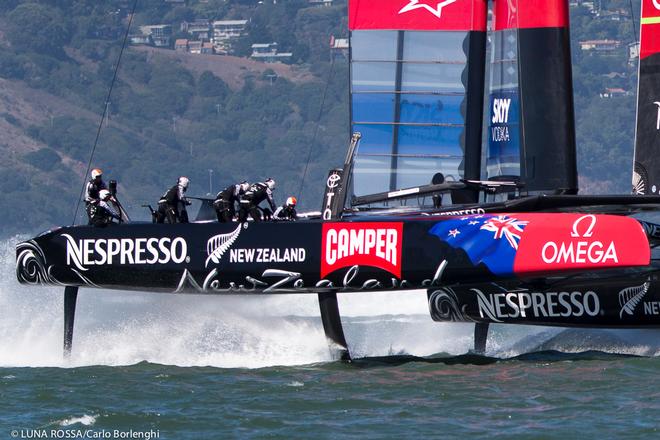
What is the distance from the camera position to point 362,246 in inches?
389

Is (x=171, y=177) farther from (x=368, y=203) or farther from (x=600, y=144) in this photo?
(x=368, y=203)

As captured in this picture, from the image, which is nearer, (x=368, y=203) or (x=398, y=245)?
(x=398, y=245)

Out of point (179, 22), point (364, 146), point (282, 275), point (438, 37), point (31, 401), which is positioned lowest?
point (31, 401)

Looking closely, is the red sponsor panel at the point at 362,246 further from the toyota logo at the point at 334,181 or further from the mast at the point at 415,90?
the mast at the point at 415,90

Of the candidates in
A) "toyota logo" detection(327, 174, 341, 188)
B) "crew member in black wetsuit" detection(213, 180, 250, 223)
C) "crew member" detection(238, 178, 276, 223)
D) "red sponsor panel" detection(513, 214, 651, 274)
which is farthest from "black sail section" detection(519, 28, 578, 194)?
"crew member in black wetsuit" detection(213, 180, 250, 223)

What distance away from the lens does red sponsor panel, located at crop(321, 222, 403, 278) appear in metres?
9.83

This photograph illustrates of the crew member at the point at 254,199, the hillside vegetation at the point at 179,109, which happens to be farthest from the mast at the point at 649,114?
the hillside vegetation at the point at 179,109

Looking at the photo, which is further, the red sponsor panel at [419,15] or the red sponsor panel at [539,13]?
the red sponsor panel at [419,15]

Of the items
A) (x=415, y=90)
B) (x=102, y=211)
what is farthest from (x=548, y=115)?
(x=102, y=211)

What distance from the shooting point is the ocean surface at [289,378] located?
845 cm

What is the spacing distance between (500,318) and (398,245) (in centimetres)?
127

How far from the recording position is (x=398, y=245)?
982cm

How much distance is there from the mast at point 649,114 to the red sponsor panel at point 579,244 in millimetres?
1447

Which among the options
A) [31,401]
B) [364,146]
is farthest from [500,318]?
[31,401]
